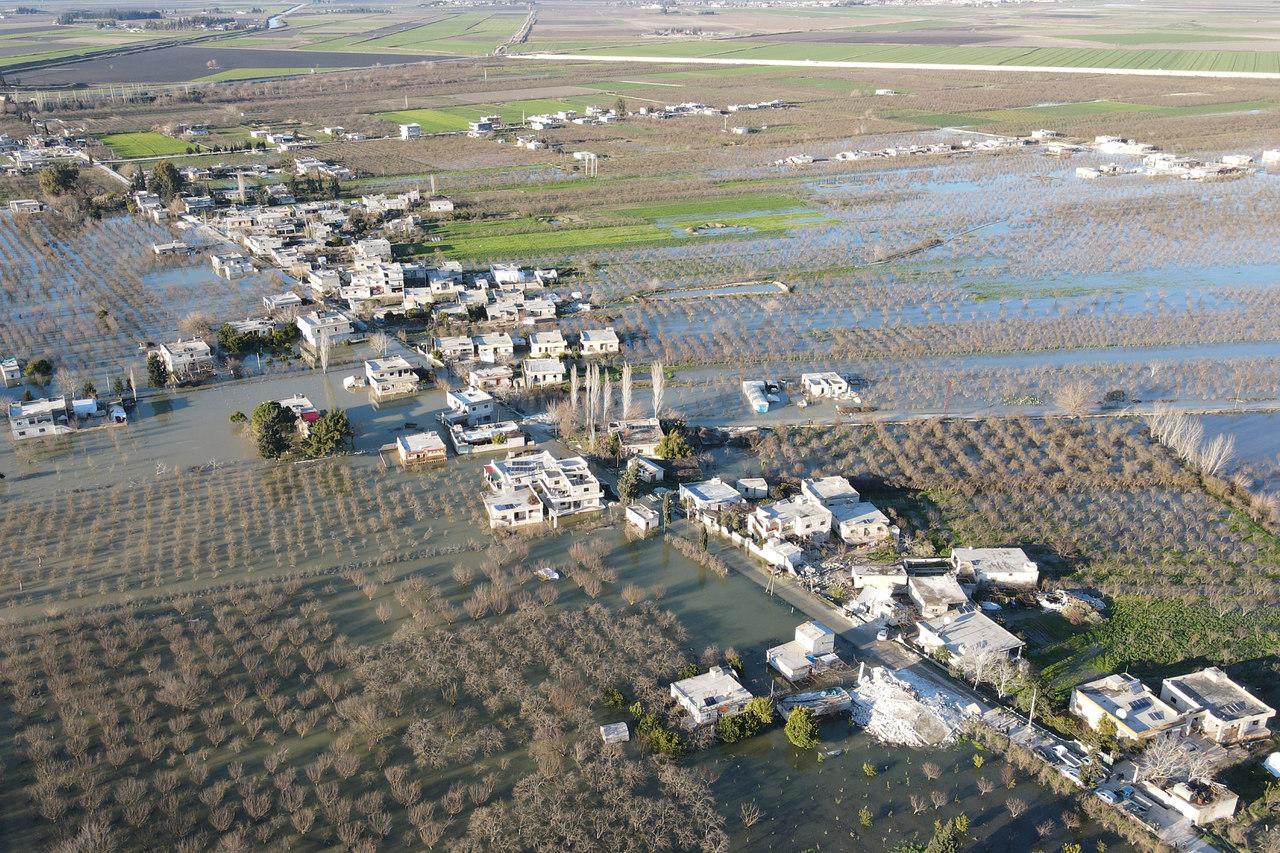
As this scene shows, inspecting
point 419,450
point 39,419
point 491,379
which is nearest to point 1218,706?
point 419,450

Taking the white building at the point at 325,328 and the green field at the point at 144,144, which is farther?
the green field at the point at 144,144

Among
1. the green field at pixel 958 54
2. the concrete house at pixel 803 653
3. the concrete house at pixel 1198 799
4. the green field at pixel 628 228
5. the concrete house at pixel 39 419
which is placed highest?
the green field at pixel 958 54

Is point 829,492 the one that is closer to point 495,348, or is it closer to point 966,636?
point 966,636

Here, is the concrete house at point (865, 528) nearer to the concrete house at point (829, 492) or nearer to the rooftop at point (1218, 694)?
the concrete house at point (829, 492)

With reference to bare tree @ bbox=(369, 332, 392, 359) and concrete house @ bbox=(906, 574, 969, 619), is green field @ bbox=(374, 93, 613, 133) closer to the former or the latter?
bare tree @ bbox=(369, 332, 392, 359)

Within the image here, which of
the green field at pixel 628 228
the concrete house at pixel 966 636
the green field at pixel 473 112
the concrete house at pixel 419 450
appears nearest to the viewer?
the concrete house at pixel 966 636

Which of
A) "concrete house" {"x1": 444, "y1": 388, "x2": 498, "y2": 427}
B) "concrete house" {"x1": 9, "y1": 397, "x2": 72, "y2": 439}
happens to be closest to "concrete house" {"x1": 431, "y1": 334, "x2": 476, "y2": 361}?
"concrete house" {"x1": 444, "y1": 388, "x2": 498, "y2": 427}

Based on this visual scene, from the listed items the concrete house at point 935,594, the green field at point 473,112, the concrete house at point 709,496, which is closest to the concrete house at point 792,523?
the concrete house at point 709,496
